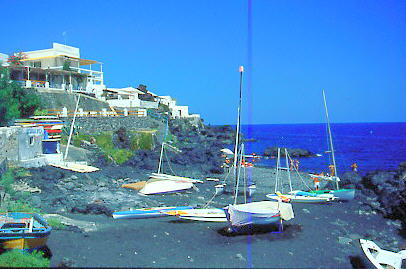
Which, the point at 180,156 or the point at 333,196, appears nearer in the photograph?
the point at 333,196

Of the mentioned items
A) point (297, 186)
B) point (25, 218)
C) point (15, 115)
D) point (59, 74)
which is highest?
point (59, 74)

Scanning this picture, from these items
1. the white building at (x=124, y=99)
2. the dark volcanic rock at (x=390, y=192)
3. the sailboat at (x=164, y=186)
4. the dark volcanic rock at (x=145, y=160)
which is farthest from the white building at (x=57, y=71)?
the dark volcanic rock at (x=390, y=192)

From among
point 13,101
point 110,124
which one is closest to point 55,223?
point 13,101

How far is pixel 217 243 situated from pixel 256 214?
7.41 ft

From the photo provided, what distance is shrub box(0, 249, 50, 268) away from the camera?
30.8ft

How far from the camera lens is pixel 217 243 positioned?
14305 mm

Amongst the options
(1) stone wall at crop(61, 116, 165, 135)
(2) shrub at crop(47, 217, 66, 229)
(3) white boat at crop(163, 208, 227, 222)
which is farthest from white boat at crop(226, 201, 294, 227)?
(1) stone wall at crop(61, 116, 165, 135)

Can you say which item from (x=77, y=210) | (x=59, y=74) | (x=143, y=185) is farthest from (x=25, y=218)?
(x=59, y=74)

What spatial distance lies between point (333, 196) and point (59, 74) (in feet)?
122

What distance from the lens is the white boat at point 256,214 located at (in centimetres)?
1513

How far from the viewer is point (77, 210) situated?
17219 mm

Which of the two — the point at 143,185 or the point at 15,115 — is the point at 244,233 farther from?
the point at 15,115

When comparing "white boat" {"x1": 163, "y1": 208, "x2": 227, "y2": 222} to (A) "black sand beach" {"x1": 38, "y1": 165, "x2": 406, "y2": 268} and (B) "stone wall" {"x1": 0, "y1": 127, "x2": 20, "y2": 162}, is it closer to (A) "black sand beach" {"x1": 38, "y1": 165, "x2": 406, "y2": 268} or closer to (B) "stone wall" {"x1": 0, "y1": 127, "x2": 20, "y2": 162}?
(A) "black sand beach" {"x1": 38, "y1": 165, "x2": 406, "y2": 268}

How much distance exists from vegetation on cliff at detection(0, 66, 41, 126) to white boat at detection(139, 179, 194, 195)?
14.7 m
